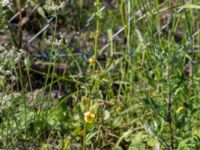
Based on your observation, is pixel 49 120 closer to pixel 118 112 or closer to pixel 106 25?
pixel 118 112

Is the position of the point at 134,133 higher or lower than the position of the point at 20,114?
lower

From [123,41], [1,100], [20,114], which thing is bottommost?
[123,41]

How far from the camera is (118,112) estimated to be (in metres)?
2.28

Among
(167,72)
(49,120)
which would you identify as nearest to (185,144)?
(167,72)

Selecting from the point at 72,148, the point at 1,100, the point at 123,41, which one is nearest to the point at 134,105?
the point at 72,148

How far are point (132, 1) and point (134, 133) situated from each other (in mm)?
492

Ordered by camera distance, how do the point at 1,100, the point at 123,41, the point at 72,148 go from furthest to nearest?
the point at 123,41 < the point at 72,148 < the point at 1,100

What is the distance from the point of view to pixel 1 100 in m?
1.76

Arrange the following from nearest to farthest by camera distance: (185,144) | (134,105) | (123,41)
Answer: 1. (185,144)
2. (134,105)
3. (123,41)

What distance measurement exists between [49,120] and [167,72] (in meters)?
0.60

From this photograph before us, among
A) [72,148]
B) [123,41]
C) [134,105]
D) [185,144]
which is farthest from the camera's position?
[123,41]

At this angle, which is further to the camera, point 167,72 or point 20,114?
point 20,114

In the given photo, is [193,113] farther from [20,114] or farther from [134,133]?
[20,114]

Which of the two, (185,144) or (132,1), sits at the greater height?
(132,1)
